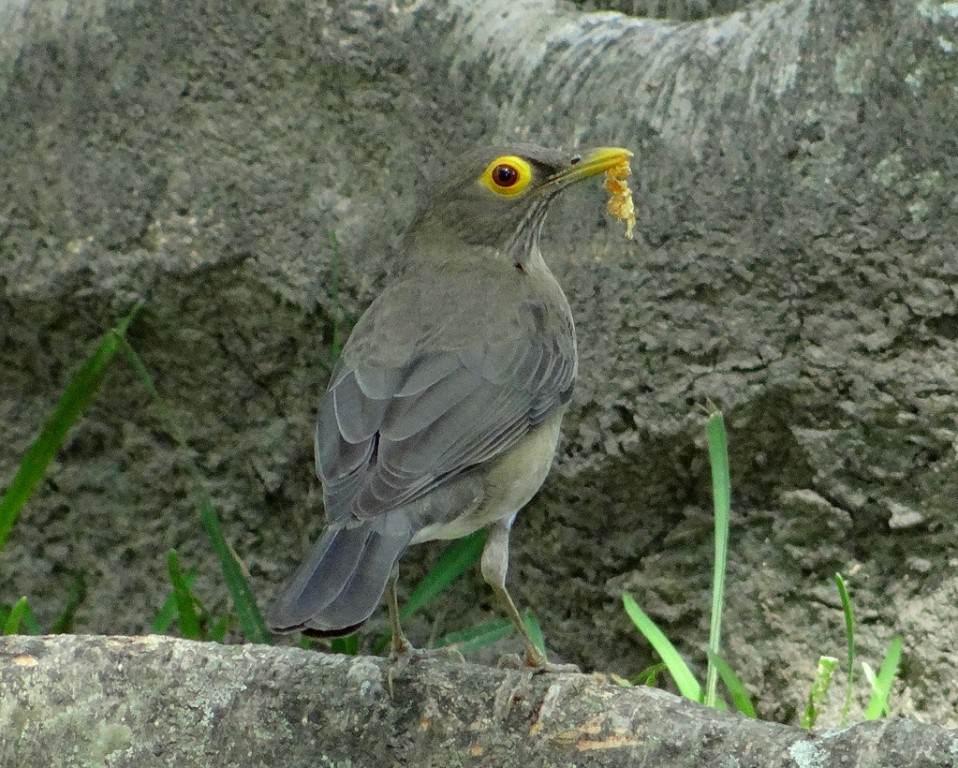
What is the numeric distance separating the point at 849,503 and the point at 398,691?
2.20 metres

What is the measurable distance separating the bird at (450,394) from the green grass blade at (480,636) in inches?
16.4

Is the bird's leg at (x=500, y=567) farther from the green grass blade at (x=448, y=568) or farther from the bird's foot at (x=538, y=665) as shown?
the green grass blade at (x=448, y=568)

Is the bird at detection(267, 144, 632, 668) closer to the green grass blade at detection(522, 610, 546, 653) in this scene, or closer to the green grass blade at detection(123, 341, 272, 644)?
the green grass blade at detection(522, 610, 546, 653)

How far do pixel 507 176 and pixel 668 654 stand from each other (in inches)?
72.5

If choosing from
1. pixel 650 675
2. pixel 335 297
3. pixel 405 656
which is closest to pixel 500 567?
pixel 405 656

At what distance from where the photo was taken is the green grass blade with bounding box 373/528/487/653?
517 centimetres

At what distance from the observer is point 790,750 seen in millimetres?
3121

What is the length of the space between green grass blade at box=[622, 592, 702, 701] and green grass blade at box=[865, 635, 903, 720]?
1.88 feet

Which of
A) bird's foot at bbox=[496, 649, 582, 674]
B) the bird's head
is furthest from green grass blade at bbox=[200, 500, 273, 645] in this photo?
the bird's head

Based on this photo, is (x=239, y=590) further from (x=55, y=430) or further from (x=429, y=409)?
(x=429, y=409)

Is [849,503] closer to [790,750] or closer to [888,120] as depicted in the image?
[888,120]

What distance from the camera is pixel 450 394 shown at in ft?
15.1

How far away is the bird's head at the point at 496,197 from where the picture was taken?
530cm

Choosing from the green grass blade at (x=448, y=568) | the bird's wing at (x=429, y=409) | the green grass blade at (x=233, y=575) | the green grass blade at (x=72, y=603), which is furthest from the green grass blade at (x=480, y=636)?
the green grass blade at (x=72, y=603)
